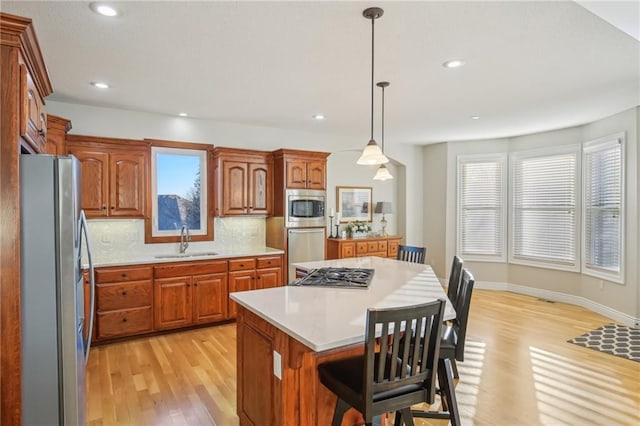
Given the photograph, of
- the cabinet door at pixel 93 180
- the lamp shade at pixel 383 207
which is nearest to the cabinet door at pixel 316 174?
the lamp shade at pixel 383 207

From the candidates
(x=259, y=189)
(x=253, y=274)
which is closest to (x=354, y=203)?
(x=259, y=189)

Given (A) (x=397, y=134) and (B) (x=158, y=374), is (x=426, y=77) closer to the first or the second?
(A) (x=397, y=134)

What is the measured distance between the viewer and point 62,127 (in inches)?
147

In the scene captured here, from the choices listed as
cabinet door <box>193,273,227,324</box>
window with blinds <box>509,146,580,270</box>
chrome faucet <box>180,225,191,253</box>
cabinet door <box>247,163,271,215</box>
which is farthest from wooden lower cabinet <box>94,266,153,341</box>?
window with blinds <box>509,146,580,270</box>

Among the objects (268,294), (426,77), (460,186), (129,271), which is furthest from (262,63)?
(460,186)

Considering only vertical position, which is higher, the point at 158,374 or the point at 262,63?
the point at 262,63

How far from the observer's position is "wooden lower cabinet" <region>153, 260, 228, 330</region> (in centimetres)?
422

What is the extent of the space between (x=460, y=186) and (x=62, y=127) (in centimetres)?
605

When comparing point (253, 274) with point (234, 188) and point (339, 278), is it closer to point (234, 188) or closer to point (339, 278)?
point (234, 188)

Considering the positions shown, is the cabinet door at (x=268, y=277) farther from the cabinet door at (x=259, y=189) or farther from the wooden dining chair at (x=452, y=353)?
the wooden dining chair at (x=452, y=353)

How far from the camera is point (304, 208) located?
207 inches

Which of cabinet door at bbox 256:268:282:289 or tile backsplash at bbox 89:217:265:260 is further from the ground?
tile backsplash at bbox 89:217:265:260

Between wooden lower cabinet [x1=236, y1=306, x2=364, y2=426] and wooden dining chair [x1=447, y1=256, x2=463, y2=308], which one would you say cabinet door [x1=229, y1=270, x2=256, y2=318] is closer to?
wooden lower cabinet [x1=236, y1=306, x2=364, y2=426]

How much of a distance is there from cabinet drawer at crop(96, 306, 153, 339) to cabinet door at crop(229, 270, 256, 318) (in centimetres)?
94
